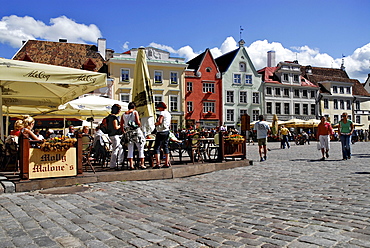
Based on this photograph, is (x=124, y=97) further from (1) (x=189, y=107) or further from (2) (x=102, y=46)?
(1) (x=189, y=107)

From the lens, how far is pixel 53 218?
464 centimetres

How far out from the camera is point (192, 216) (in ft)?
15.8

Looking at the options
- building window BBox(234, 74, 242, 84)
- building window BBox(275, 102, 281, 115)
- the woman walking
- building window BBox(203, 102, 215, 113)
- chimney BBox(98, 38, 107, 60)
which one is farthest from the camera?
building window BBox(275, 102, 281, 115)

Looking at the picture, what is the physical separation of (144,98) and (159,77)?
33861 mm

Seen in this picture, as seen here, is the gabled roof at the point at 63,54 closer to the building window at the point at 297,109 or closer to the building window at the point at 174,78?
the building window at the point at 174,78

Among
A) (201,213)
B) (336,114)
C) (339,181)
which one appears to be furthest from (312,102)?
(201,213)

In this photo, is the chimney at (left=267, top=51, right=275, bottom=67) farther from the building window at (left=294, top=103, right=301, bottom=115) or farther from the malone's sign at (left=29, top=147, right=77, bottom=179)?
the malone's sign at (left=29, top=147, right=77, bottom=179)

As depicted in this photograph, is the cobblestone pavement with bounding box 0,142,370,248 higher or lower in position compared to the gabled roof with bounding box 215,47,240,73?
lower

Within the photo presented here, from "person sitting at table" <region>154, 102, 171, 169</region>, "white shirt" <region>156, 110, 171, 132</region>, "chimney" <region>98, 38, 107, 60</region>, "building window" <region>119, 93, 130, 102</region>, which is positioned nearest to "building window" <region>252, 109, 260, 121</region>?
"building window" <region>119, 93, 130, 102</region>

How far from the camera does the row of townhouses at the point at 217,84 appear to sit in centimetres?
4100

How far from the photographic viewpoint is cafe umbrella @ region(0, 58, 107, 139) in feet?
23.4

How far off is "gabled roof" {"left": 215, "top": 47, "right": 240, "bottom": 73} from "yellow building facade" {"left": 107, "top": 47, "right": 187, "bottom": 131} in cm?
712

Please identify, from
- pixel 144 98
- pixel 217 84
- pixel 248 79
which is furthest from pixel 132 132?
pixel 248 79

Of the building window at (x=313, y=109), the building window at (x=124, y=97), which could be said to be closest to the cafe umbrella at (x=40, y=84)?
the building window at (x=124, y=97)
